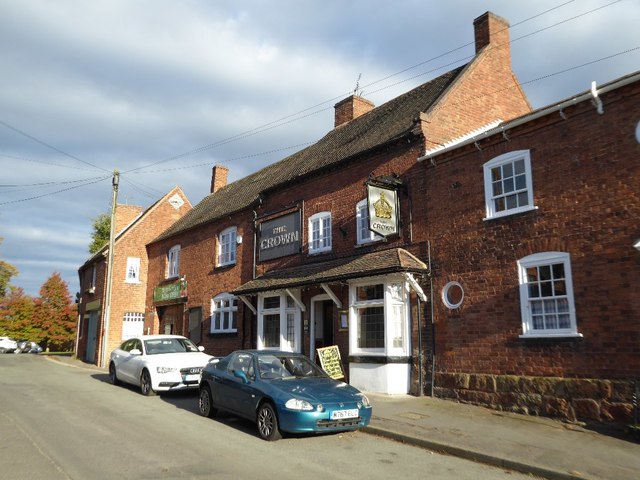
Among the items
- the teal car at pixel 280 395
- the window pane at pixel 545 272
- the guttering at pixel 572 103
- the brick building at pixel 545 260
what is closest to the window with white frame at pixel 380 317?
the brick building at pixel 545 260

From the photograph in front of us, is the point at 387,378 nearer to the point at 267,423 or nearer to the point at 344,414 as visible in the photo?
the point at 344,414

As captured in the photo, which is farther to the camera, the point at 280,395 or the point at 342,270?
the point at 342,270

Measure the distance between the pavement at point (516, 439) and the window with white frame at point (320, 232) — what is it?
21.4 feet

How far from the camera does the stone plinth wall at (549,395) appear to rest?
909 cm

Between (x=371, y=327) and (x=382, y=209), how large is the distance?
317cm

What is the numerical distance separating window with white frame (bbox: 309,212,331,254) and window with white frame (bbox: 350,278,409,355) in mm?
2667

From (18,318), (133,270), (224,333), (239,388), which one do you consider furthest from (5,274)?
(239,388)

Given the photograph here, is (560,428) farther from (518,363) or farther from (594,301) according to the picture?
(594,301)

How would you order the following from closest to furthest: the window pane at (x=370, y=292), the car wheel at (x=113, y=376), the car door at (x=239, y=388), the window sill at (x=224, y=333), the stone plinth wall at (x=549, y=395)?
1. the car door at (x=239, y=388)
2. the stone plinth wall at (x=549, y=395)
3. the window pane at (x=370, y=292)
4. the car wheel at (x=113, y=376)
5. the window sill at (x=224, y=333)

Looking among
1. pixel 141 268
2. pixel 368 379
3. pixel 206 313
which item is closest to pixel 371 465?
pixel 368 379

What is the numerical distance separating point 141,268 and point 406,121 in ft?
65.7

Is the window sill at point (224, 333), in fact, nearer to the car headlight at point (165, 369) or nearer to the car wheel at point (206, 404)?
the car headlight at point (165, 369)

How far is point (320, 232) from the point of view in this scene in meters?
16.9

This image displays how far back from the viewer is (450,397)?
1188 centimetres
